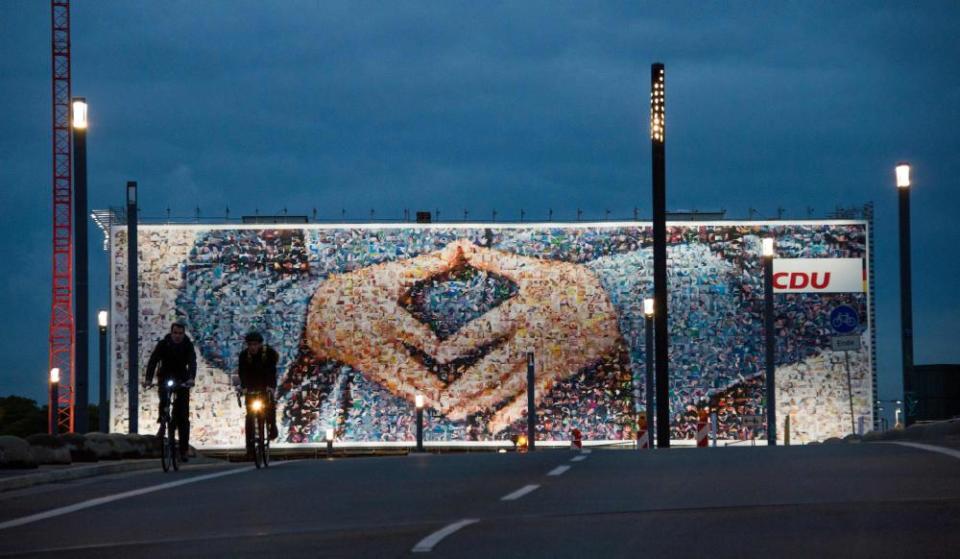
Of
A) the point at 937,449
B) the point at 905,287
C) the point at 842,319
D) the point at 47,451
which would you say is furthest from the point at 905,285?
the point at 47,451

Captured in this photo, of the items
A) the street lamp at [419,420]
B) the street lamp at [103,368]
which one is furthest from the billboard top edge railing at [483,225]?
the street lamp at [103,368]

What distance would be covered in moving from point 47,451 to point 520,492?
417 inches

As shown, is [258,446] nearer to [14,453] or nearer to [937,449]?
[14,453]

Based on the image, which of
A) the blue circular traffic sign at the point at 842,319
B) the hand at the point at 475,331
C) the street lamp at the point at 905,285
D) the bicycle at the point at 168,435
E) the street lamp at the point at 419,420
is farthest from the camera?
the hand at the point at 475,331

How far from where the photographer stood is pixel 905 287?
36.0 m

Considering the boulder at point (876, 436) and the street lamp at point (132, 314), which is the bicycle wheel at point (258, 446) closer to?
the street lamp at point (132, 314)

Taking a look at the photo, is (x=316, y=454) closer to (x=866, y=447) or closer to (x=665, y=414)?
(x=665, y=414)

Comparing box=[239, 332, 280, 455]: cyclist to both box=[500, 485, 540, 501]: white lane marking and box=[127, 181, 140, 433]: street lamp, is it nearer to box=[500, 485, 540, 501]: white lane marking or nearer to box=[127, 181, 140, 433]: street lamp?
box=[500, 485, 540, 501]: white lane marking

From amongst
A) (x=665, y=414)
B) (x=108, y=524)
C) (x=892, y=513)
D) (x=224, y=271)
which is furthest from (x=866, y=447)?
(x=224, y=271)

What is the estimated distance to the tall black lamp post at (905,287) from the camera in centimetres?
3541

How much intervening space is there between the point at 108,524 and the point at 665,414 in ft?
94.7

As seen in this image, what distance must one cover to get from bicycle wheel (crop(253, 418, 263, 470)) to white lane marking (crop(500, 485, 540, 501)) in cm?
624

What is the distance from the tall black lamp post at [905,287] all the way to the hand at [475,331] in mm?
47677

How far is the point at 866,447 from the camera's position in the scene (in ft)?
68.6
